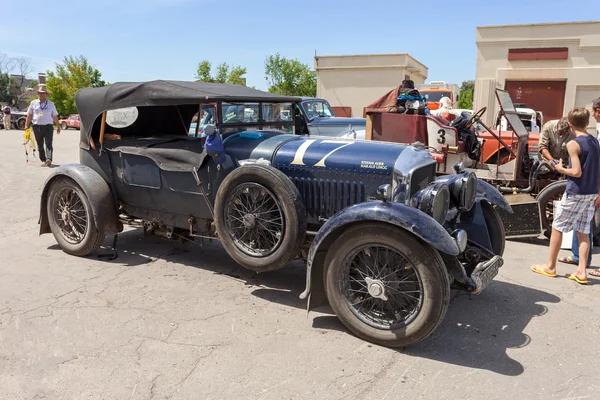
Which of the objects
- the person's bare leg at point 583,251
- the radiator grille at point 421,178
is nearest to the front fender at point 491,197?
the radiator grille at point 421,178

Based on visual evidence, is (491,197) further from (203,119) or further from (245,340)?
(203,119)

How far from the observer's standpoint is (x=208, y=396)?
2.75m

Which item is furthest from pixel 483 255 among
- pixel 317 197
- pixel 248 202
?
pixel 248 202

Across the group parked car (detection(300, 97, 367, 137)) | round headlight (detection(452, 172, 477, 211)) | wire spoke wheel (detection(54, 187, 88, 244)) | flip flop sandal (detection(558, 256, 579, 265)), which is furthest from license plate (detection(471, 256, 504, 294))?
parked car (detection(300, 97, 367, 137))

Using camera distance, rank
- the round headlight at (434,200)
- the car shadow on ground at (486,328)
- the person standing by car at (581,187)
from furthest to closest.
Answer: the person standing by car at (581,187) < the round headlight at (434,200) < the car shadow on ground at (486,328)

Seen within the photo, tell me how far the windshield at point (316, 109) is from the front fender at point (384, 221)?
875cm

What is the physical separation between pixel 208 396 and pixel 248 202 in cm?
169

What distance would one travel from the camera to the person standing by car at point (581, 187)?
4.43 m

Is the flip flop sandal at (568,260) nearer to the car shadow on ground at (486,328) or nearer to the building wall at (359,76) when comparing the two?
the car shadow on ground at (486,328)

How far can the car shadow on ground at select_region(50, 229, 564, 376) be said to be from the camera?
10.7ft

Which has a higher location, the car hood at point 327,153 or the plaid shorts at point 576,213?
the car hood at point 327,153

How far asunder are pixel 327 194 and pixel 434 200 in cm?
89

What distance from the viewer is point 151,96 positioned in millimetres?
4488

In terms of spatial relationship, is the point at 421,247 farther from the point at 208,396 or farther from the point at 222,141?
the point at 222,141
